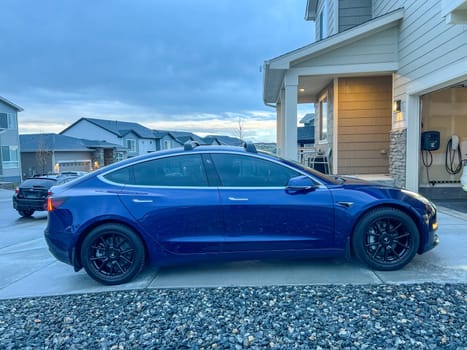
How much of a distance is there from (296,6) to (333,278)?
51.9 feet

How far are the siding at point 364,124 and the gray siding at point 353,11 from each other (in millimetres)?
2345

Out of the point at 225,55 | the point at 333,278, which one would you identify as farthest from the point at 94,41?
the point at 333,278

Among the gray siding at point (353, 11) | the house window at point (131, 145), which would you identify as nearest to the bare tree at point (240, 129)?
the gray siding at point (353, 11)

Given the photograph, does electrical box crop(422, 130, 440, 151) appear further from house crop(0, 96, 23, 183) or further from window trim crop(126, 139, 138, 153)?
window trim crop(126, 139, 138, 153)

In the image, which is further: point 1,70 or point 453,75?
point 1,70

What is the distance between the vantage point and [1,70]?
74.5 ft

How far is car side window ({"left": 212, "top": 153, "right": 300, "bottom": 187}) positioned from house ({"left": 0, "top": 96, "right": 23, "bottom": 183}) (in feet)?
102

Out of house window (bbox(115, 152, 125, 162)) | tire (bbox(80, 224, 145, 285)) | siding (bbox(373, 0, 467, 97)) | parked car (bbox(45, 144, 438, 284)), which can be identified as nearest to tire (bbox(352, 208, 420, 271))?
parked car (bbox(45, 144, 438, 284))

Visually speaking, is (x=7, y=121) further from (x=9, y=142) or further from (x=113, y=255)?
(x=113, y=255)

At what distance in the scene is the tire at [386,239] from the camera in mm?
3334

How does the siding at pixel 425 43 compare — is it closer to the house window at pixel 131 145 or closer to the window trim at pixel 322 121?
the window trim at pixel 322 121

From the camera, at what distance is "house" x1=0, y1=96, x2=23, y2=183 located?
90.4 feet

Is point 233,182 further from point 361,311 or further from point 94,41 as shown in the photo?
point 94,41

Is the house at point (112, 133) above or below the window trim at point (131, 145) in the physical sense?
above
